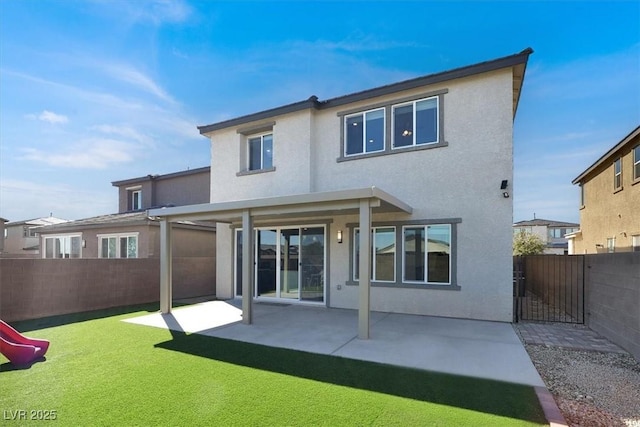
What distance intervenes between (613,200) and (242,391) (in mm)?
20771

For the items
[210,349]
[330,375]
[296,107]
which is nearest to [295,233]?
[296,107]

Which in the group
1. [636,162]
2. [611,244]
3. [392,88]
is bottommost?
[611,244]

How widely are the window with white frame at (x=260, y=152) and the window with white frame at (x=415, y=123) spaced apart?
15.6 feet

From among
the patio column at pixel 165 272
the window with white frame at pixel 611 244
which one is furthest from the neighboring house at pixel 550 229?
the patio column at pixel 165 272

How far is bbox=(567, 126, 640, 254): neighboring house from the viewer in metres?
14.6

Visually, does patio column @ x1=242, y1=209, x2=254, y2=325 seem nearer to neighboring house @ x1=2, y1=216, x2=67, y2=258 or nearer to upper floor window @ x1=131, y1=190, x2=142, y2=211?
upper floor window @ x1=131, y1=190, x2=142, y2=211

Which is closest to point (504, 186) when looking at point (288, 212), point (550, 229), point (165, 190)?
point (288, 212)

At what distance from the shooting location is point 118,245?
15.1 metres

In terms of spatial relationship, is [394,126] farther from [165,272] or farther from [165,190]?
[165,190]

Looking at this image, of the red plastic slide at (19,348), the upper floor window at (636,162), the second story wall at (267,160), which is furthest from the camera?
the upper floor window at (636,162)

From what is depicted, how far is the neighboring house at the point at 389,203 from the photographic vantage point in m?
8.57

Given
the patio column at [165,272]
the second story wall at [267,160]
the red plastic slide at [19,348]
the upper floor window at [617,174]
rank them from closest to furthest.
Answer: the red plastic slide at [19,348], the patio column at [165,272], the second story wall at [267,160], the upper floor window at [617,174]

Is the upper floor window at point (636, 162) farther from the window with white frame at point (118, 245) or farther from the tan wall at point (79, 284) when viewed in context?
the window with white frame at point (118, 245)

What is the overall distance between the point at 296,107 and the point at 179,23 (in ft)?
15.6
